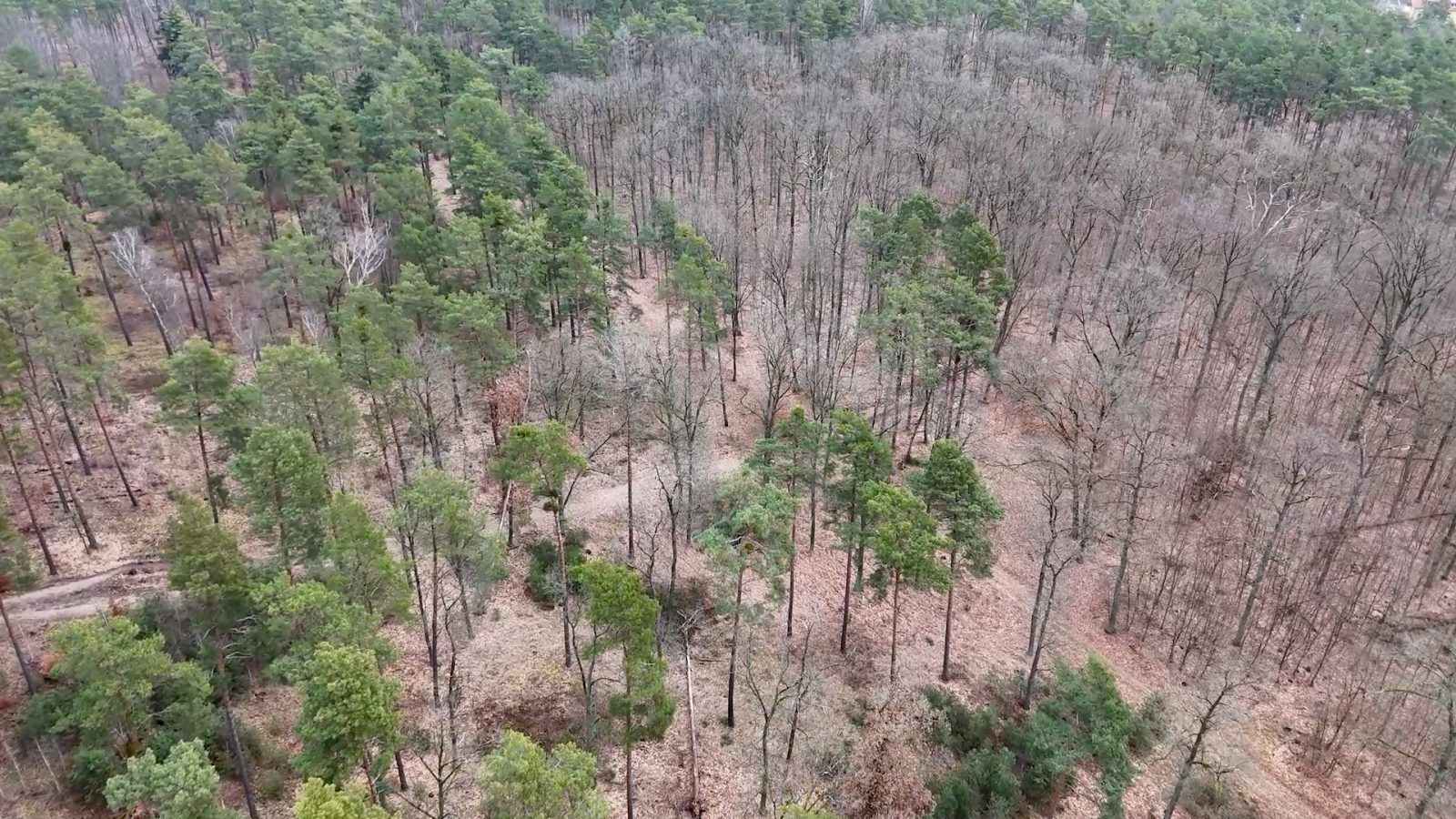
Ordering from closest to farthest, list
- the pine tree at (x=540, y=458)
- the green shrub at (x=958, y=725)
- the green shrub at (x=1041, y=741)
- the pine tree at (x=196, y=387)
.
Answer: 1. the green shrub at (x=1041, y=741)
2. the pine tree at (x=540, y=458)
3. the pine tree at (x=196, y=387)
4. the green shrub at (x=958, y=725)

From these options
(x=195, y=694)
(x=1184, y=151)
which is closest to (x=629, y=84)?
(x=1184, y=151)

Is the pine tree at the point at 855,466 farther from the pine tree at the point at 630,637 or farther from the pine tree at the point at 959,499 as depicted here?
the pine tree at the point at 630,637

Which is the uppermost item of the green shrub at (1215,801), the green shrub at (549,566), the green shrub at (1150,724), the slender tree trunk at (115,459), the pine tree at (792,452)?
the pine tree at (792,452)

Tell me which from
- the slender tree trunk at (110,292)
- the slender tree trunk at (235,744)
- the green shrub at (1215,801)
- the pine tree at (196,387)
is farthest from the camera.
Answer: the slender tree trunk at (110,292)

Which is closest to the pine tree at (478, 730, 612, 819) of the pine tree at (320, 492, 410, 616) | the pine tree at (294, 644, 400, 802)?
the pine tree at (294, 644, 400, 802)

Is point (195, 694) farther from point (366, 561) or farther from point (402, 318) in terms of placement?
point (402, 318)

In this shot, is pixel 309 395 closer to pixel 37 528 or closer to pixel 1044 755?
pixel 37 528

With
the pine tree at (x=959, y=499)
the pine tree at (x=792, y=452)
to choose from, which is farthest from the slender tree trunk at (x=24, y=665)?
the pine tree at (x=959, y=499)
